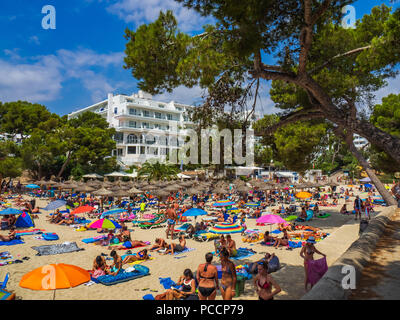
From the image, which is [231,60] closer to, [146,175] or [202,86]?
[202,86]

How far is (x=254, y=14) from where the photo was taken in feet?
17.9

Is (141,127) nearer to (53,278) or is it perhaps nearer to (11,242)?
(11,242)

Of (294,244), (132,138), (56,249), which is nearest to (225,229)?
(294,244)

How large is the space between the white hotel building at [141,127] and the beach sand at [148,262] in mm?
35488

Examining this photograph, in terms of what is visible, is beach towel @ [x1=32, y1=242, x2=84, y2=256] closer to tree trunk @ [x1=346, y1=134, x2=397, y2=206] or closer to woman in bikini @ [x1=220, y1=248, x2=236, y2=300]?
woman in bikini @ [x1=220, y1=248, x2=236, y2=300]

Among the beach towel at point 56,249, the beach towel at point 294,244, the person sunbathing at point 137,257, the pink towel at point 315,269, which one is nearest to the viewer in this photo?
the pink towel at point 315,269

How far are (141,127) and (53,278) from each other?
50.1 metres

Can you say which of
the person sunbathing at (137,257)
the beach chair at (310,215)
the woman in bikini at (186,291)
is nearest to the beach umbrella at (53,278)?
the woman in bikini at (186,291)

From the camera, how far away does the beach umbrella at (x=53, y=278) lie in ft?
14.5

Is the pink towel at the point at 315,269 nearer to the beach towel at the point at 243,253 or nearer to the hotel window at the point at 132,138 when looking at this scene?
the beach towel at the point at 243,253

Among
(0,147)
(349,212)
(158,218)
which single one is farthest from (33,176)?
(349,212)

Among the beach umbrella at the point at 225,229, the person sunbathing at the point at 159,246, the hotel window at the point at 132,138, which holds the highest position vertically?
the hotel window at the point at 132,138

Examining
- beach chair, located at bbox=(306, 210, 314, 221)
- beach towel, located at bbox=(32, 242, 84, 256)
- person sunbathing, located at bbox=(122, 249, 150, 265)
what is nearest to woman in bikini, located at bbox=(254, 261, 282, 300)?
person sunbathing, located at bbox=(122, 249, 150, 265)
